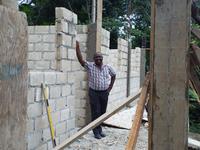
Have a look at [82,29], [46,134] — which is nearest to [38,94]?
[46,134]

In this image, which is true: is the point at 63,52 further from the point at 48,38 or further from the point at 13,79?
the point at 13,79

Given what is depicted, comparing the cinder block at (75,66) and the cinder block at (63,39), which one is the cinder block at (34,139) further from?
the cinder block at (75,66)

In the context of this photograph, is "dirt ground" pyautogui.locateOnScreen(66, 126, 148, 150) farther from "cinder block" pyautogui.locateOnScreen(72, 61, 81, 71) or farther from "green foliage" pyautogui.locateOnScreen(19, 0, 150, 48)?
"green foliage" pyautogui.locateOnScreen(19, 0, 150, 48)

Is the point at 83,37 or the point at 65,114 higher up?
the point at 83,37

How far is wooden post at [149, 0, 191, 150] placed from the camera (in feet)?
6.18

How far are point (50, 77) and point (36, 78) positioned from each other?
0.52m

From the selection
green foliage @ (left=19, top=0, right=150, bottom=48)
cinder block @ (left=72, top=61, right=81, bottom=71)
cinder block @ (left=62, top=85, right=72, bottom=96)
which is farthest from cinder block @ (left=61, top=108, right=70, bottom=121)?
green foliage @ (left=19, top=0, right=150, bottom=48)

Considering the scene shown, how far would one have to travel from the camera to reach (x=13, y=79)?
1.23 meters

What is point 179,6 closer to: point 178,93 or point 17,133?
point 178,93

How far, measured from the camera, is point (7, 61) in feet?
3.96

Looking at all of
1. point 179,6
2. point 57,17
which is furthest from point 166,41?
point 57,17

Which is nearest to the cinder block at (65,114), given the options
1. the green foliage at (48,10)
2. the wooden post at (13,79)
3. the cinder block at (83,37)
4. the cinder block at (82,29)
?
the cinder block at (83,37)

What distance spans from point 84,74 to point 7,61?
648 centimetres

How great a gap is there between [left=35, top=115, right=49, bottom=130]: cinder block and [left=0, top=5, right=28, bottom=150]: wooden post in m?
3.83
